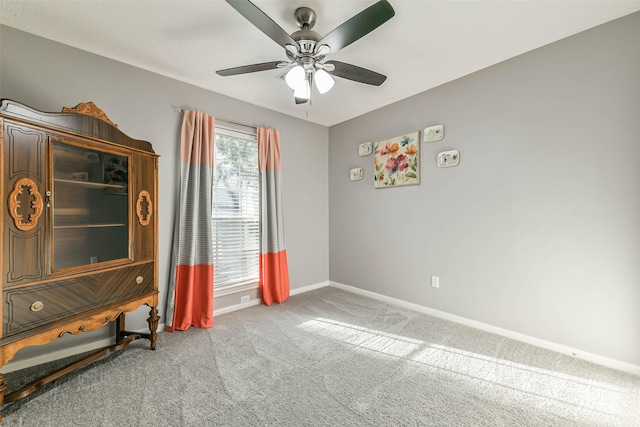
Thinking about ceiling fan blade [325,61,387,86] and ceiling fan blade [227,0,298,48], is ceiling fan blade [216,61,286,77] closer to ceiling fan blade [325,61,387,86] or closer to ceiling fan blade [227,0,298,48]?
ceiling fan blade [227,0,298,48]

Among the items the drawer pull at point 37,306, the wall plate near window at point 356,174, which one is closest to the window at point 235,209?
the wall plate near window at point 356,174

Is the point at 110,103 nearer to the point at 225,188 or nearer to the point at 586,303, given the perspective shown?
the point at 225,188

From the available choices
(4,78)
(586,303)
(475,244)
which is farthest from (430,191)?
(4,78)

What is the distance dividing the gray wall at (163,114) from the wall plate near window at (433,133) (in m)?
1.63

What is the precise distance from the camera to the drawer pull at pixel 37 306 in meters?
1.51

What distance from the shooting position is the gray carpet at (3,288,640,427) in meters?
1.52

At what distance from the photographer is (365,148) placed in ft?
12.1

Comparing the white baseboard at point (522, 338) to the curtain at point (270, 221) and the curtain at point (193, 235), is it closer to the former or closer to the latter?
the curtain at point (270, 221)

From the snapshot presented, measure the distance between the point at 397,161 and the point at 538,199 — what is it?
1.48m

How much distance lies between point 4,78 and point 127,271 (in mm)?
1660

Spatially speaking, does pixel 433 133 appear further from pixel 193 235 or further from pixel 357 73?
pixel 193 235

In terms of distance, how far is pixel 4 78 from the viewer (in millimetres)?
1939

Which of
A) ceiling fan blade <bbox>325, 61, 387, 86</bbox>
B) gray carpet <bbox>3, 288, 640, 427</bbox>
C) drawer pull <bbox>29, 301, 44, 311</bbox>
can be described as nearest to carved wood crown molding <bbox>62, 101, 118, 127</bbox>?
drawer pull <bbox>29, 301, 44, 311</bbox>

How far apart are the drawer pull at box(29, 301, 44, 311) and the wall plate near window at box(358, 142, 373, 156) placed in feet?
11.2
